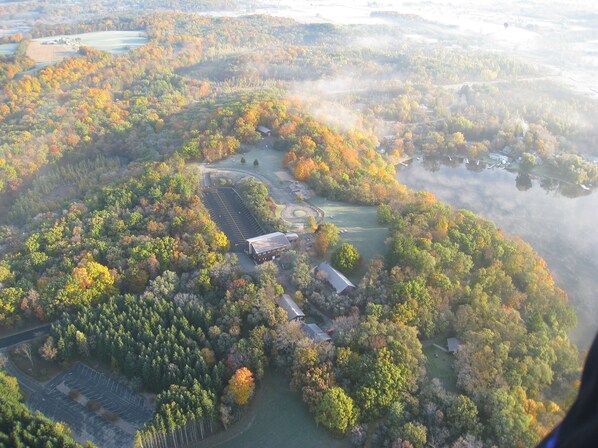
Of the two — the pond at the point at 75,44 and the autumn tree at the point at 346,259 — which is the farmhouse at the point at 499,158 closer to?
the autumn tree at the point at 346,259

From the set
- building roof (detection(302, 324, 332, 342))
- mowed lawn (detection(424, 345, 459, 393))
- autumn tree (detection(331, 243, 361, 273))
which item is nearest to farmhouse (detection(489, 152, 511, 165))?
autumn tree (detection(331, 243, 361, 273))

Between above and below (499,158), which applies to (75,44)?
above

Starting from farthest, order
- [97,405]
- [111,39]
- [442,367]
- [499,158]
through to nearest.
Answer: [111,39] → [499,158] → [442,367] → [97,405]

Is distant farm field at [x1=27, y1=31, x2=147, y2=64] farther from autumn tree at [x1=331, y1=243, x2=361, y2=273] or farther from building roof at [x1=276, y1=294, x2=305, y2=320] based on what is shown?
building roof at [x1=276, y1=294, x2=305, y2=320]

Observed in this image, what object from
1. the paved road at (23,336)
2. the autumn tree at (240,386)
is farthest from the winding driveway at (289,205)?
the paved road at (23,336)

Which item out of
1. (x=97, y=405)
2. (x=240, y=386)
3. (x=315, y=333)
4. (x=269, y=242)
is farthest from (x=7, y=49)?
(x=240, y=386)

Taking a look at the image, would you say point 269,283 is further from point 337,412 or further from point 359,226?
point 359,226

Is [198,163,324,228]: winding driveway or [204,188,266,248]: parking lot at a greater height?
[198,163,324,228]: winding driveway
